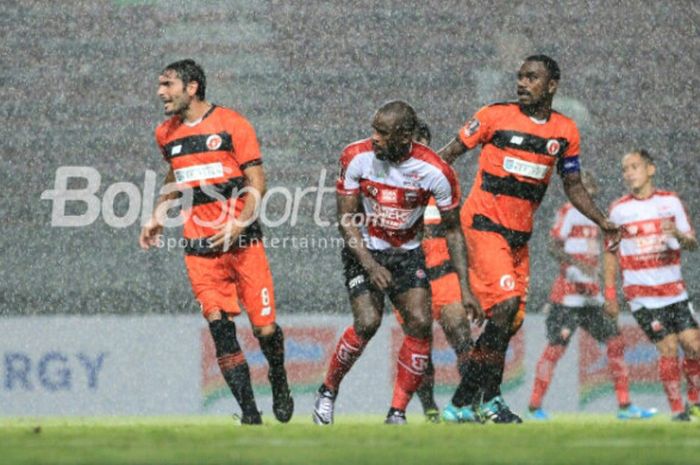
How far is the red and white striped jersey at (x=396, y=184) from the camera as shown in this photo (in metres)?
8.05

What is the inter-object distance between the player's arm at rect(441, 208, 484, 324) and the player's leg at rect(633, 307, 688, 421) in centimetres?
319

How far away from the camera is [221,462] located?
532 cm

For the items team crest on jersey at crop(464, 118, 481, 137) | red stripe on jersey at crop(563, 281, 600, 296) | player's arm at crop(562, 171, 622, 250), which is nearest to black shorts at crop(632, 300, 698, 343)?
red stripe on jersey at crop(563, 281, 600, 296)

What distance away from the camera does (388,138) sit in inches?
311

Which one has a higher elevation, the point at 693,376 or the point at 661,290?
the point at 661,290

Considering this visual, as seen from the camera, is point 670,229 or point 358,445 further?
point 670,229

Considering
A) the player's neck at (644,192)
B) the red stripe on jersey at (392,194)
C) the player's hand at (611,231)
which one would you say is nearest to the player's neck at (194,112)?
the red stripe on jersey at (392,194)

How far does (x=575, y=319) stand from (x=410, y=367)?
3.85m

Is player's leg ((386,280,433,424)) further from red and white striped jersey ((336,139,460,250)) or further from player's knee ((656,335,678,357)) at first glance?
player's knee ((656,335,678,357))

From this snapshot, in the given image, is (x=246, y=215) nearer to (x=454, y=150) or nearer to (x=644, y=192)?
(x=454, y=150)

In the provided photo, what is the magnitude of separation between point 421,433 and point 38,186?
30.8 feet

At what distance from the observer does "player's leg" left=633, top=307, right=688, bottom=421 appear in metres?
11.0

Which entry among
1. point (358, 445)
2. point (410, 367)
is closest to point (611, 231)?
point (410, 367)

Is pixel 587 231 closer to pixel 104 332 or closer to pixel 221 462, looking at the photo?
pixel 104 332
